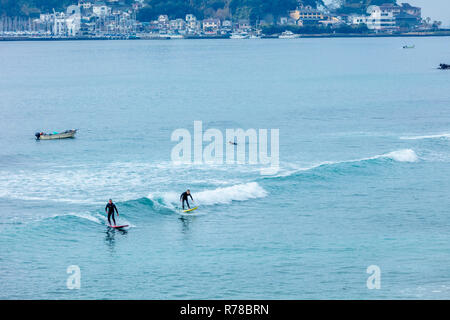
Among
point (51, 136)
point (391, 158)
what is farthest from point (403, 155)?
point (51, 136)

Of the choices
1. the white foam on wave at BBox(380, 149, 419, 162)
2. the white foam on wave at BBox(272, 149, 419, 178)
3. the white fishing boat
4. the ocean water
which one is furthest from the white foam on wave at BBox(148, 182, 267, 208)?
the white fishing boat

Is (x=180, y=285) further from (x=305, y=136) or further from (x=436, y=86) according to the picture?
(x=436, y=86)

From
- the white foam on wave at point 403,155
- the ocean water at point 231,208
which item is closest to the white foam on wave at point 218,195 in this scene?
the ocean water at point 231,208

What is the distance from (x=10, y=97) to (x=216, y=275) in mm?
101473

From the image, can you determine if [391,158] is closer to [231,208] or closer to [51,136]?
[231,208]

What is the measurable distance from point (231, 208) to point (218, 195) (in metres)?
2.96

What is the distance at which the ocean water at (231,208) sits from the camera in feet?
107

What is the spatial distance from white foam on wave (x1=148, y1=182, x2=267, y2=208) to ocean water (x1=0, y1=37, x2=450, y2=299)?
16 centimetres

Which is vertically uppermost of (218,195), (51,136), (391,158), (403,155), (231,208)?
(51,136)

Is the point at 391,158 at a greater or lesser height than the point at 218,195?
greater

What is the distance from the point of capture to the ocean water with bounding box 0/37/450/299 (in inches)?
1281

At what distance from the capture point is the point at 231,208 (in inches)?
1827

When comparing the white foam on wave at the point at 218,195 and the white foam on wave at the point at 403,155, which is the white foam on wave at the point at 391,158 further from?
the white foam on wave at the point at 218,195

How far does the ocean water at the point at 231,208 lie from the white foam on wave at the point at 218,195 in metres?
0.16
